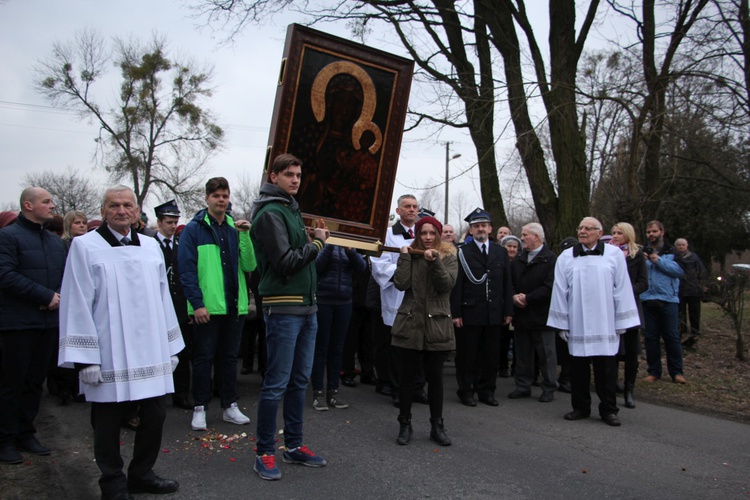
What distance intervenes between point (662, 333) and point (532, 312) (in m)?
2.04

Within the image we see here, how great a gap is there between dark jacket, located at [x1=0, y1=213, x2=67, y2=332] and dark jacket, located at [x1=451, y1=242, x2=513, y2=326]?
4102 mm

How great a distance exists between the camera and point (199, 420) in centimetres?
558

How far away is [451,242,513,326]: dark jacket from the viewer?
7.10 metres

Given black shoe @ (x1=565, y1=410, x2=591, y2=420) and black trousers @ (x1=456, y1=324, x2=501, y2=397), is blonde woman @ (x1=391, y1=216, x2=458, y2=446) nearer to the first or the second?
black trousers @ (x1=456, y1=324, x2=501, y2=397)

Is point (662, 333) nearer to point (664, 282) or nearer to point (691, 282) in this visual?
point (664, 282)

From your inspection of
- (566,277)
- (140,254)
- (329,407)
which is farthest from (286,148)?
(566,277)

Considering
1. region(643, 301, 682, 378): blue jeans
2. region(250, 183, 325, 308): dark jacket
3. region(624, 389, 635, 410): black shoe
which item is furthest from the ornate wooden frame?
region(643, 301, 682, 378): blue jeans

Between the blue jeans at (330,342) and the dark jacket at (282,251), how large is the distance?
2.20 m

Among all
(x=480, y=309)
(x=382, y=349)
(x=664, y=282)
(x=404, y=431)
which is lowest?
(x=404, y=431)

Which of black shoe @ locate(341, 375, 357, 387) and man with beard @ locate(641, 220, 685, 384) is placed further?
man with beard @ locate(641, 220, 685, 384)

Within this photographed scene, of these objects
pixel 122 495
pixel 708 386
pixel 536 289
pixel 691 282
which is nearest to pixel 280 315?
pixel 122 495

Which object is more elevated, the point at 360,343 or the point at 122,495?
the point at 360,343

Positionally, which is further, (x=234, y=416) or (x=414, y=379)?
(x=234, y=416)

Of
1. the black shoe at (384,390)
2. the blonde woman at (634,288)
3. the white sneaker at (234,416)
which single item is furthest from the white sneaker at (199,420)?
the blonde woman at (634,288)
